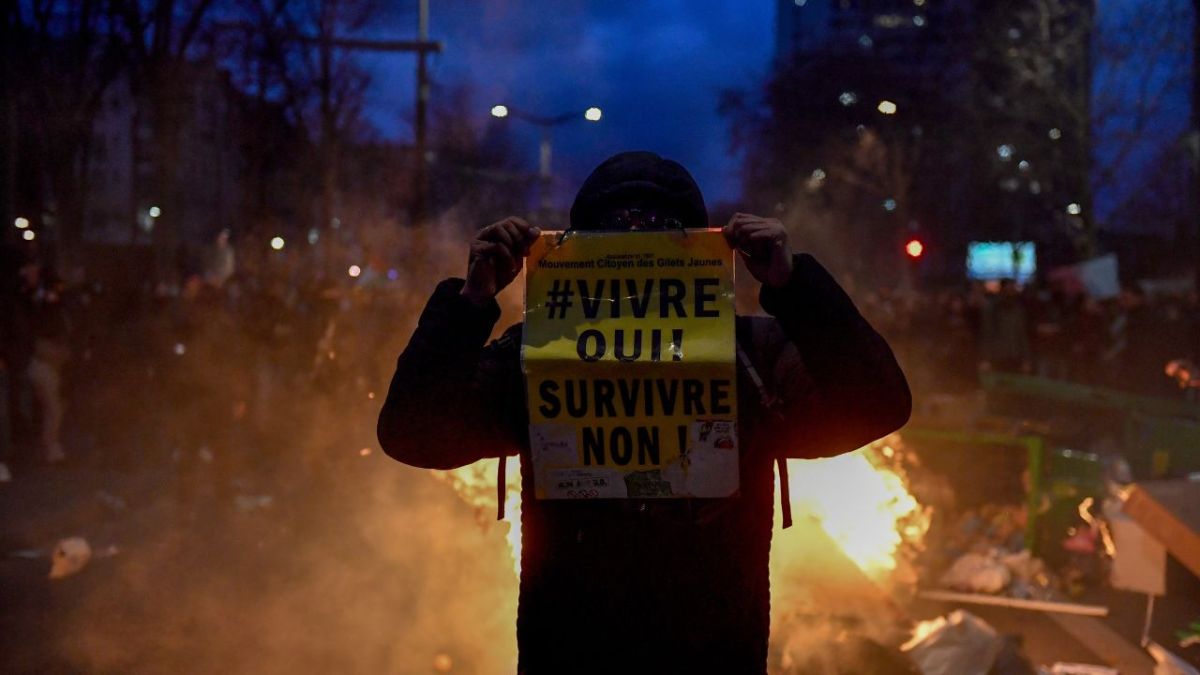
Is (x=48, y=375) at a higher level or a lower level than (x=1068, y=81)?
lower

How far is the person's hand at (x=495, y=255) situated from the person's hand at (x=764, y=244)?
39 cm

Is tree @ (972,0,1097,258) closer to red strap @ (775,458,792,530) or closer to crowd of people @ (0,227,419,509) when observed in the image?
crowd of people @ (0,227,419,509)

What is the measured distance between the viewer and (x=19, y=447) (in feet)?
39.1

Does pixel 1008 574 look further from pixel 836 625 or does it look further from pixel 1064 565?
pixel 836 625

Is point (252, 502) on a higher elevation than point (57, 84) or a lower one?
lower

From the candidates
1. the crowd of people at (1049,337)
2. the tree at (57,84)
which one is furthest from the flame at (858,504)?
the tree at (57,84)

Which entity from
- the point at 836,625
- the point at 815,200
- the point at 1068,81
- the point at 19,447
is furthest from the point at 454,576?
the point at 815,200

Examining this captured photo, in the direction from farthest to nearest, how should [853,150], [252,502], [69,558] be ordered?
[853,150] → [252,502] → [69,558]

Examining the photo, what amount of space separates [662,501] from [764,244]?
1.74 ft

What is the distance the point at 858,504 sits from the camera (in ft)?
20.3

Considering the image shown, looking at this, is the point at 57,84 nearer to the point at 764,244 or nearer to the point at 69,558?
the point at 69,558

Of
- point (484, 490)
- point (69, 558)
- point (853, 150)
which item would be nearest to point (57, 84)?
point (69, 558)

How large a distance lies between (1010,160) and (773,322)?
3825 cm

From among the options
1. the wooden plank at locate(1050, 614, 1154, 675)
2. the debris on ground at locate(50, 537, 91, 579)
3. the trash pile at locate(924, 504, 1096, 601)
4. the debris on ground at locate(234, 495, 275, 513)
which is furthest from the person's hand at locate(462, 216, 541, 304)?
the debris on ground at locate(234, 495, 275, 513)
